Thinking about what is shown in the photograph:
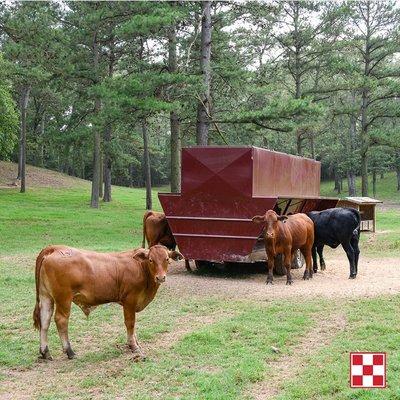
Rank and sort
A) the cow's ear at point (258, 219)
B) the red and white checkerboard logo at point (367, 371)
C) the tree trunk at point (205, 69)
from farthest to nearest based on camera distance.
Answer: the tree trunk at point (205, 69), the cow's ear at point (258, 219), the red and white checkerboard logo at point (367, 371)

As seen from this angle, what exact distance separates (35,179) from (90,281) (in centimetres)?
4008

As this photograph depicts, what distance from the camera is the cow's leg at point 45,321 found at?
21.7 feet

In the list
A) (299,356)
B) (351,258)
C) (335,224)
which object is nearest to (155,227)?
(335,224)

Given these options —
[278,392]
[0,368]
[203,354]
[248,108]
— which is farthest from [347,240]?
[248,108]

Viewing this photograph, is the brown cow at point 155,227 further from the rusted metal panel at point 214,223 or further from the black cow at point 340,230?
the black cow at point 340,230

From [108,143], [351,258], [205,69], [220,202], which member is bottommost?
[351,258]

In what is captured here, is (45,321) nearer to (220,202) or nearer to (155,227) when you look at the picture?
(220,202)

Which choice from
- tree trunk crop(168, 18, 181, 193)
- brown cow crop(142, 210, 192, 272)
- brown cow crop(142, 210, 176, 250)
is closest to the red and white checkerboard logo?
brown cow crop(142, 210, 192, 272)

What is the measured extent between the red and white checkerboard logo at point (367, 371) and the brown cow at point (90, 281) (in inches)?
94.3

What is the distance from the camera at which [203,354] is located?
22.0ft

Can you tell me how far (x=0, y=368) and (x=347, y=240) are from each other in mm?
8254

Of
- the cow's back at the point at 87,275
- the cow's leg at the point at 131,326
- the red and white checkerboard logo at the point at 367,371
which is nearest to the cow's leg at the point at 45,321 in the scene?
the cow's back at the point at 87,275

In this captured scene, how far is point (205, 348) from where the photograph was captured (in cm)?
688

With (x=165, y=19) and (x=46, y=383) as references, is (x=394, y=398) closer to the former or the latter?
(x=46, y=383)
